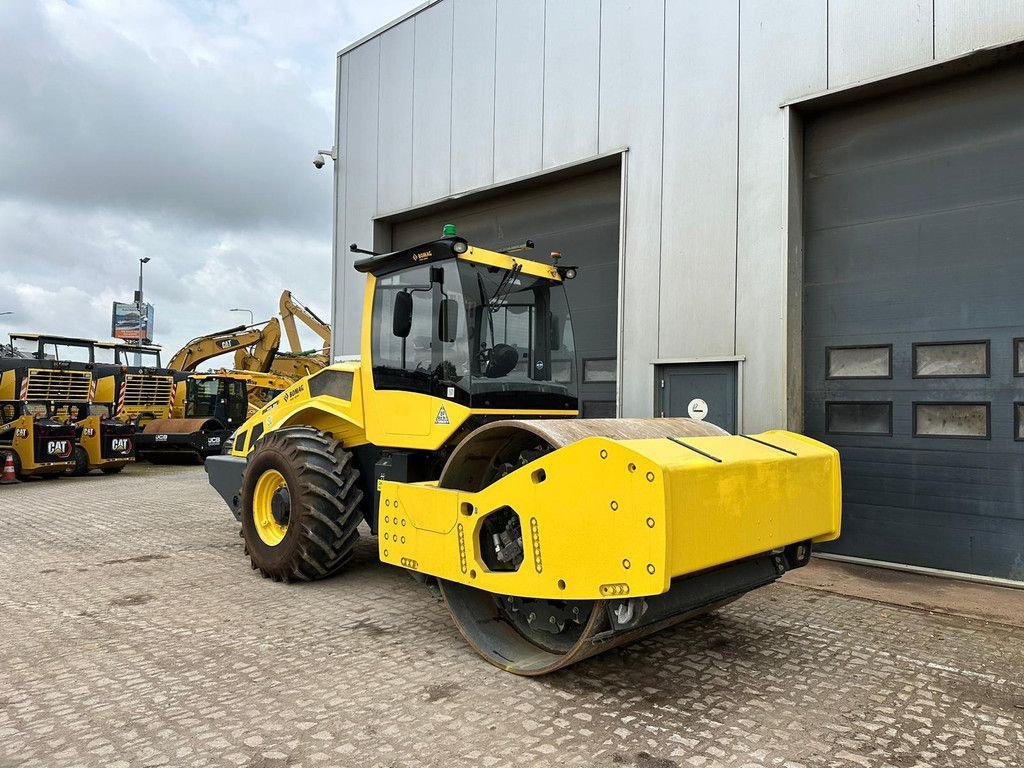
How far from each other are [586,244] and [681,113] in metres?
2.02

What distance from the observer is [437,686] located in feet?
12.0

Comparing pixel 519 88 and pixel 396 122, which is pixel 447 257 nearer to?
pixel 519 88

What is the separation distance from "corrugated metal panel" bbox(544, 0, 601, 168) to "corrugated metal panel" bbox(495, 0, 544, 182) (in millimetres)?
128

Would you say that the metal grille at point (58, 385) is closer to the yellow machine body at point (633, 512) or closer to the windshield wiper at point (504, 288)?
the windshield wiper at point (504, 288)

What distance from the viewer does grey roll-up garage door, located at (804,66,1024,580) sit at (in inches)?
245

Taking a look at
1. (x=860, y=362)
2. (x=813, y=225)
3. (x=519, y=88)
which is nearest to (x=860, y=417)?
(x=860, y=362)

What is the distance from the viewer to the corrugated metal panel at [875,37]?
6391 millimetres

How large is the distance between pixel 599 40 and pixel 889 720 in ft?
25.7

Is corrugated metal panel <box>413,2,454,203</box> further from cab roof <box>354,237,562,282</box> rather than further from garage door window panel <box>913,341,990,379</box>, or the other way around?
garage door window panel <box>913,341,990,379</box>

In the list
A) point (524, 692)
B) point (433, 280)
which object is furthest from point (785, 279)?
point (524, 692)

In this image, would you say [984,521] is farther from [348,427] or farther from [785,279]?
[348,427]

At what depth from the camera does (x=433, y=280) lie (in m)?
5.03

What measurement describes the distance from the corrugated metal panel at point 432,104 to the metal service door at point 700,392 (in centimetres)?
471

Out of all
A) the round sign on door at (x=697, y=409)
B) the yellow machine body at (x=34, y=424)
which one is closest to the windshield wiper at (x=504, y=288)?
the round sign on door at (x=697, y=409)
